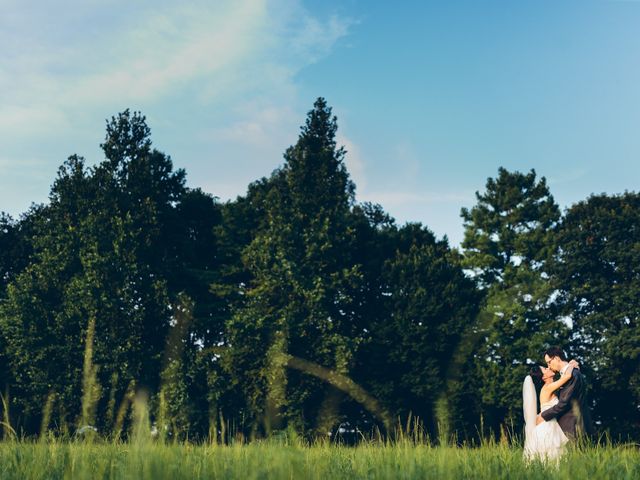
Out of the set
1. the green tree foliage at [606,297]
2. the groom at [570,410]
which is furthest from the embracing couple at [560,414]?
the green tree foliage at [606,297]

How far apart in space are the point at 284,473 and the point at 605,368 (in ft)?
121

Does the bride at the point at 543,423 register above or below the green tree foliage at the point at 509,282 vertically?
below

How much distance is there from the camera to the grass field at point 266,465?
4648 mm

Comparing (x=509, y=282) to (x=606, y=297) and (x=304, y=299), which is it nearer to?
(x=606, y=297)

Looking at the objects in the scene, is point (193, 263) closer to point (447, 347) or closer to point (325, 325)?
point (325, 325)

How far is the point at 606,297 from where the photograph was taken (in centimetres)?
3956

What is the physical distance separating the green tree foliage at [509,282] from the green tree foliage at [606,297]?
1281mm

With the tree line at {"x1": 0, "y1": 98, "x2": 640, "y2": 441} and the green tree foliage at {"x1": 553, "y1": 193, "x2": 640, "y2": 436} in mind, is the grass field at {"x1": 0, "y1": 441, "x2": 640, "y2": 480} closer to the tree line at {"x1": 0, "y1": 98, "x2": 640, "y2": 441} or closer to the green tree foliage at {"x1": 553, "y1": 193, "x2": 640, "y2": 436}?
the tree line at {"x1": 0, "y1": 98, "x2": 640, "y2": 441}

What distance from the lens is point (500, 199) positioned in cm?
4134

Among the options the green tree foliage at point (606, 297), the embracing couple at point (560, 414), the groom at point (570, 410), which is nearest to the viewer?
the embracing couple at point (560, 414)

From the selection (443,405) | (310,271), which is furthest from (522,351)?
(310,271)

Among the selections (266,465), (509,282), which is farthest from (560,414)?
(509,282)

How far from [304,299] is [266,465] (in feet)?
99.7

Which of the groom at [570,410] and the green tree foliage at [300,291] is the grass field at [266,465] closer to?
the groom at [570,410]
